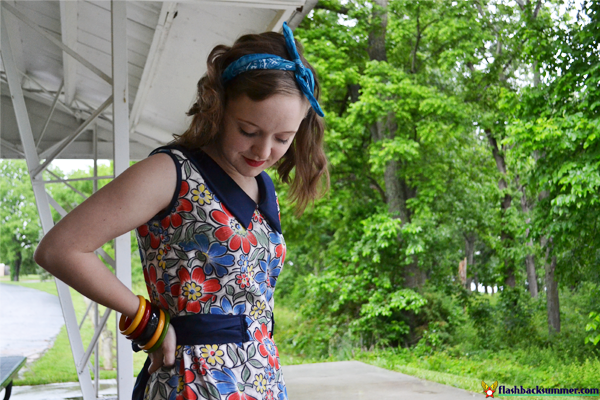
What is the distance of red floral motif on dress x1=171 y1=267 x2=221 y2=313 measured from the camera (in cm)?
93

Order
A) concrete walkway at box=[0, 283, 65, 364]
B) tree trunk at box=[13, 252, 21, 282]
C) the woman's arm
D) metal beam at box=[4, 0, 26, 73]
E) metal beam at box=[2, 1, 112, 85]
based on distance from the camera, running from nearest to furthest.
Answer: the woman's arm < metal beam at box=[2, 1, 112, 85] < metal beam at box=[4, 0, 26, 73] < concrete walkway at box=[0, 283, 65, 364] < tree trunk at box=[13, 252, 21, 282]

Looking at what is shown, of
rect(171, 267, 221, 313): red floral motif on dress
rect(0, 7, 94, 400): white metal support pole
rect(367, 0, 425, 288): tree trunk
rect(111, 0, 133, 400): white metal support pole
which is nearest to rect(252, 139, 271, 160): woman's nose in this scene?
rect(171, 267, 221, 313): red floral motif on dress

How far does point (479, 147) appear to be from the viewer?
45.1ft

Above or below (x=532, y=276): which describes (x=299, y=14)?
above

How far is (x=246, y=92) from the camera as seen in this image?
99 centimetres

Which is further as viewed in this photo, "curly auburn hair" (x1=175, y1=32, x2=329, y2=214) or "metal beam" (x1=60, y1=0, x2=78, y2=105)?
"metal beam" (x1=60, y1=0, x2=78, y2=105)

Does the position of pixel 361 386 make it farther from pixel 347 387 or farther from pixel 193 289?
pixel 193 289

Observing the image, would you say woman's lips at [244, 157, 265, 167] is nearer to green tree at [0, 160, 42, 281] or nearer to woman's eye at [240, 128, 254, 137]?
woman's eye at [240, 128, 254, 137]

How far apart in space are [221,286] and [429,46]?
1188 cm

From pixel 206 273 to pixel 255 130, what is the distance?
0.25m

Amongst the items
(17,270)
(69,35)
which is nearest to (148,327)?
(69,35)

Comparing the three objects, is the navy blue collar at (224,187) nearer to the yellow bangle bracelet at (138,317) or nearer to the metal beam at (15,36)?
the yellow bangle bracelet at (138,317)

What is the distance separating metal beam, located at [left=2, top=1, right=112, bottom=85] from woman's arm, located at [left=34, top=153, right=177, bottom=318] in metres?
2.50

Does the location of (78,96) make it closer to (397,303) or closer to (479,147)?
(397,303)
